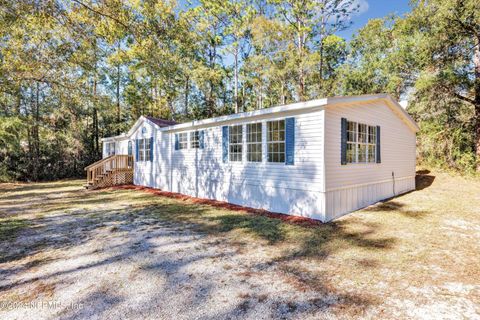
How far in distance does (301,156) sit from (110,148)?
15350mm

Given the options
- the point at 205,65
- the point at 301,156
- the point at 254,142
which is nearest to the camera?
the point at 301,156

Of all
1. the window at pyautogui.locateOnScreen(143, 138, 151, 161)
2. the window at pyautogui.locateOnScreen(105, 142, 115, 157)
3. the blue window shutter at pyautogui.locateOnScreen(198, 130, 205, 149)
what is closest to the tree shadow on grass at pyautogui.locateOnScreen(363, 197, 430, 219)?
the blue window shutter at pyautogui.locateOnScreen(198, 130, 205, 149)

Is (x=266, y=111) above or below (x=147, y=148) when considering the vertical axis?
above

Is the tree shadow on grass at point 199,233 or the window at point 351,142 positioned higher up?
the window at point 351,142

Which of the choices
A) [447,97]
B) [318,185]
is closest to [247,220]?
[318,185]

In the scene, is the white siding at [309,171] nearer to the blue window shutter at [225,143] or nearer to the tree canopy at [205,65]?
the blue window shutter at [225,143]

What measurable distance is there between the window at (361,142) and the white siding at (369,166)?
0.18 m

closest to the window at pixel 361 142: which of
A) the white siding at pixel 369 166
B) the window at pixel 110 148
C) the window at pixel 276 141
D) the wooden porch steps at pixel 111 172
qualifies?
the white siding at pixel 369 166

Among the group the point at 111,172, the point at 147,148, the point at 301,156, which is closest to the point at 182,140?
the point at 147,148

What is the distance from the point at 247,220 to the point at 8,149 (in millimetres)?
16960

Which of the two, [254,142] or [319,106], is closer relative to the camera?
[319,106]

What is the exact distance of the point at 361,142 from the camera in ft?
25.9

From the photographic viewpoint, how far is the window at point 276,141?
739cm

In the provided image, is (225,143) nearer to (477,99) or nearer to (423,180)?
(423,180)
